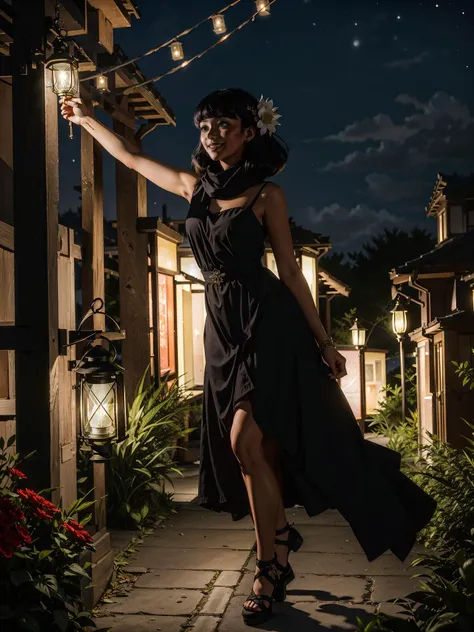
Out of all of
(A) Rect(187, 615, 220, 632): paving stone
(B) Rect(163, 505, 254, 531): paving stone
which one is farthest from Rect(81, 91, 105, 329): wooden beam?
(B) Rect(163, 505, 254, 531): paving stone

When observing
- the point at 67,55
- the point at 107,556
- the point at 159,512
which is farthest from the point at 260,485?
the point at 159,512

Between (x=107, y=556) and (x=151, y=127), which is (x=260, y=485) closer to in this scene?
(x=107, y=556)

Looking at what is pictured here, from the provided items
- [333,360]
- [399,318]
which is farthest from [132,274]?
[399,318]

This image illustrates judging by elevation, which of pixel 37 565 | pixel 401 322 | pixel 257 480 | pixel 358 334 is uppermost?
pixel 401 322

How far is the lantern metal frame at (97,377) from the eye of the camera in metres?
4.42

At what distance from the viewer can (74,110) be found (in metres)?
4.52

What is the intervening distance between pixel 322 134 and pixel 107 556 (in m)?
170

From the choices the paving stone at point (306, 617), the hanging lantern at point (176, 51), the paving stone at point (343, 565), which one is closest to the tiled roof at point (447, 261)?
the hanging lantern at point (176, 51)

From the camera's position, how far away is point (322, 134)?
16912 cm

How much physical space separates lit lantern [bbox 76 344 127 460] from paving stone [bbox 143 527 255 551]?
1.83 metres

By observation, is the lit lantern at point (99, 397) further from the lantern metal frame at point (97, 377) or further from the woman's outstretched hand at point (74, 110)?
the woman's outstretched hand at point (74, 110)

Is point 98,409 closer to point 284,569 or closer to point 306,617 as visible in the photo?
point 284,569

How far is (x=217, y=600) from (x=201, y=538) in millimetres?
1823

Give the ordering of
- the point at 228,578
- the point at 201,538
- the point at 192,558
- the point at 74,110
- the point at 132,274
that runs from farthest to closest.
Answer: the point at 132,274, the point at 201,538, the point at 192,558, the point at 228,578, the point at 74,110
